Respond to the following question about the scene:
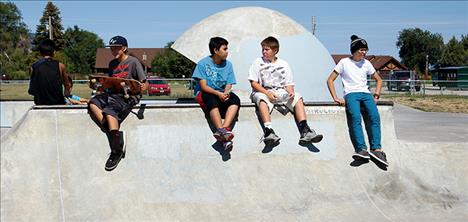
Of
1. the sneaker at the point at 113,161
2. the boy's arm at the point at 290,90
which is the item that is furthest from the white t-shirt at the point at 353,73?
the sneaker at the point at 113,161

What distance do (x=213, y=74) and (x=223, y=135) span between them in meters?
0.85

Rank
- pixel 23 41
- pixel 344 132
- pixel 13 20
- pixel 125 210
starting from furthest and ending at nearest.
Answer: pixel 23 41, pixel 13 20, pixel 344 132, pixel 125 210

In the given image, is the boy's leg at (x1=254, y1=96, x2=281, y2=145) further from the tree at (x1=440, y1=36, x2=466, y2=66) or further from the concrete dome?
the tree at (x1=440, y1=36, x2=466, y2=66)

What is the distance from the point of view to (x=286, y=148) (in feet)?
19.6

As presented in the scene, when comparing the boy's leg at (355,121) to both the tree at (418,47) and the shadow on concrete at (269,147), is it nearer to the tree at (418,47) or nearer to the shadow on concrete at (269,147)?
the shadow on concrete at (269,147)

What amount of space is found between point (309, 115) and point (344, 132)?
0.48 metres

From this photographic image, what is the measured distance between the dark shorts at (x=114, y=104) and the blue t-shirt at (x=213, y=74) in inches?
33.7

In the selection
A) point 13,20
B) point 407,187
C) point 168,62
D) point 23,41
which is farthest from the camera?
point 23,41

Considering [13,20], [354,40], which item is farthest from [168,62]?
[354,40]

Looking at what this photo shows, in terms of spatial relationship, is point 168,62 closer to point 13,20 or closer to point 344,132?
point 13,20

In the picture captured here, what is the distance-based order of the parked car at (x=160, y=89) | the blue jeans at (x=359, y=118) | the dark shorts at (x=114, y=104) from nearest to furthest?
the dark shorts at (x=114, y=104)
the blue jeans at (x=359, y=118)
the parked car at (x=160, y=89)

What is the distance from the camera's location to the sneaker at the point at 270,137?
5.79 meters

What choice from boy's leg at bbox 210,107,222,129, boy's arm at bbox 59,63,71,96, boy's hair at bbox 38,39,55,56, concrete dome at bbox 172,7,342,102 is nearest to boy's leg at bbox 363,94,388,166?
boy's leg at bbox 210,107,222,129

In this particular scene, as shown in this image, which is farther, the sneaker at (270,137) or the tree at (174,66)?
the tree at (174,66)
